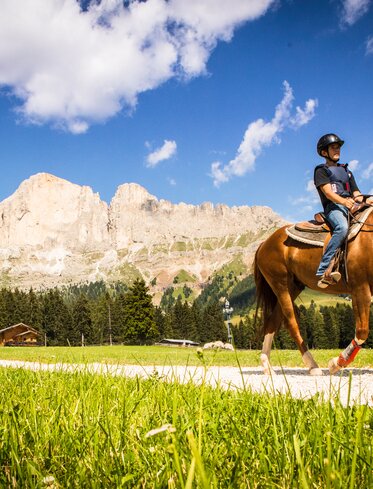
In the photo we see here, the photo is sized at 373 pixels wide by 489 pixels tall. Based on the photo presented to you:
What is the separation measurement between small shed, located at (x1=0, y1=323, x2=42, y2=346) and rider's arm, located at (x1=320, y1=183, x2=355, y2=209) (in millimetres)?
92127

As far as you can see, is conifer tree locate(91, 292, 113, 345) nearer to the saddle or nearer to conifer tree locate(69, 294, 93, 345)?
conifer tree locate(69, 294, 93, 345)

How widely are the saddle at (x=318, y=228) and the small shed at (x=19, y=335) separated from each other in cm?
9124

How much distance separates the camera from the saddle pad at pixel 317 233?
8320mm

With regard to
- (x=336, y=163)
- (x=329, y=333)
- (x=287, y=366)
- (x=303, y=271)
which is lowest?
(x=329, y=333)

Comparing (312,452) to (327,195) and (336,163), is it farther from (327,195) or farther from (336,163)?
(336,163)

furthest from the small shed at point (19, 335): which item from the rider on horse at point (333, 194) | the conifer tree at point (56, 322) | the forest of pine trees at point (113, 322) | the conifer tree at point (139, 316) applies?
the rider on horse at point (333, 194)

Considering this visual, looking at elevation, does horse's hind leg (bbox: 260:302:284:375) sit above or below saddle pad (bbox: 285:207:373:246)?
below

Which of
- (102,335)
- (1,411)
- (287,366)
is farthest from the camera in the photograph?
(102,335)

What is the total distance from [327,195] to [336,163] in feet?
3.09

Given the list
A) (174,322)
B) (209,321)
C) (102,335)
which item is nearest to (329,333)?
(209,321)

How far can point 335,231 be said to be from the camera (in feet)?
27.3

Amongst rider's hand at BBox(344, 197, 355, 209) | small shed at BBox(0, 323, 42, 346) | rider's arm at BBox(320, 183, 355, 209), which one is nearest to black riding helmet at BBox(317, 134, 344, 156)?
rider's arm at BBox(320, 183, 355, 209)

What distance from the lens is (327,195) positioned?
8.69 m

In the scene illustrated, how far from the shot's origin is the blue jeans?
8242 millimetres
